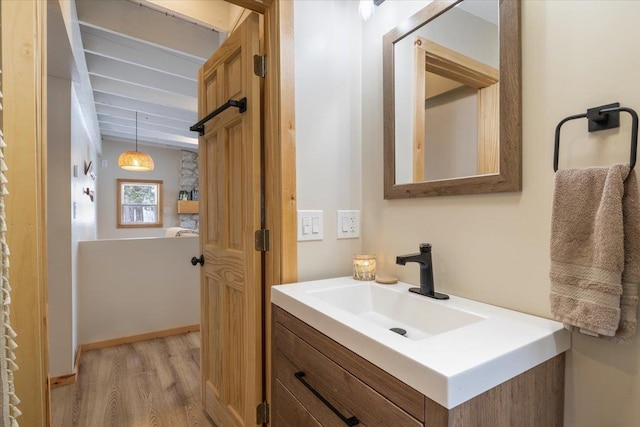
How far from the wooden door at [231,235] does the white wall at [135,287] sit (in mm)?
1423

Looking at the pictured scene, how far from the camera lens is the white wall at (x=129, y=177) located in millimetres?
6453

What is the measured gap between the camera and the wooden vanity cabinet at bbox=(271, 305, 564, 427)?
64cm

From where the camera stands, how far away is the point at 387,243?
1.43 m

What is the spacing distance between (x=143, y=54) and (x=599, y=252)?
3651mm

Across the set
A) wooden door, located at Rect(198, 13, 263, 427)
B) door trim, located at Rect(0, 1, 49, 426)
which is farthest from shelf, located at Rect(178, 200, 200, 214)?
door trim, located at Rect(0, 1, 49, 426)

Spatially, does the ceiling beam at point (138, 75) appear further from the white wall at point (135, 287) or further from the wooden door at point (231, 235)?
the wooden door at point (231, 235)

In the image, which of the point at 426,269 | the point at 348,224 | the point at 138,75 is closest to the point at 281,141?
the point at 348,224

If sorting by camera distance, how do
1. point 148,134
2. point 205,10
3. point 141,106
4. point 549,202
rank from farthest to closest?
point 148,134
point 141,106
point 205,10
point 549,202

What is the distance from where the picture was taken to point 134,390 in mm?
2184

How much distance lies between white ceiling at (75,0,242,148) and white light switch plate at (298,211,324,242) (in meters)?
1.64

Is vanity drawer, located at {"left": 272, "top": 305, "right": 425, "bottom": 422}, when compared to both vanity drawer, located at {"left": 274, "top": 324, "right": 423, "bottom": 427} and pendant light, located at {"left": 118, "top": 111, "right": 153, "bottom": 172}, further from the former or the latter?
pendant light, located at {"left": 118, "top": 111, "right": 153, "bottom": 172}

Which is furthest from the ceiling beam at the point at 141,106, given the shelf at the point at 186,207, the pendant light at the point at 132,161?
the shelf at the point at 186,207

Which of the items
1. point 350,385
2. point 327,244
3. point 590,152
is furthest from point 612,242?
point 327,244

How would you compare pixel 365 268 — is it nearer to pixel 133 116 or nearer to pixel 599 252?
pixel 599 252
